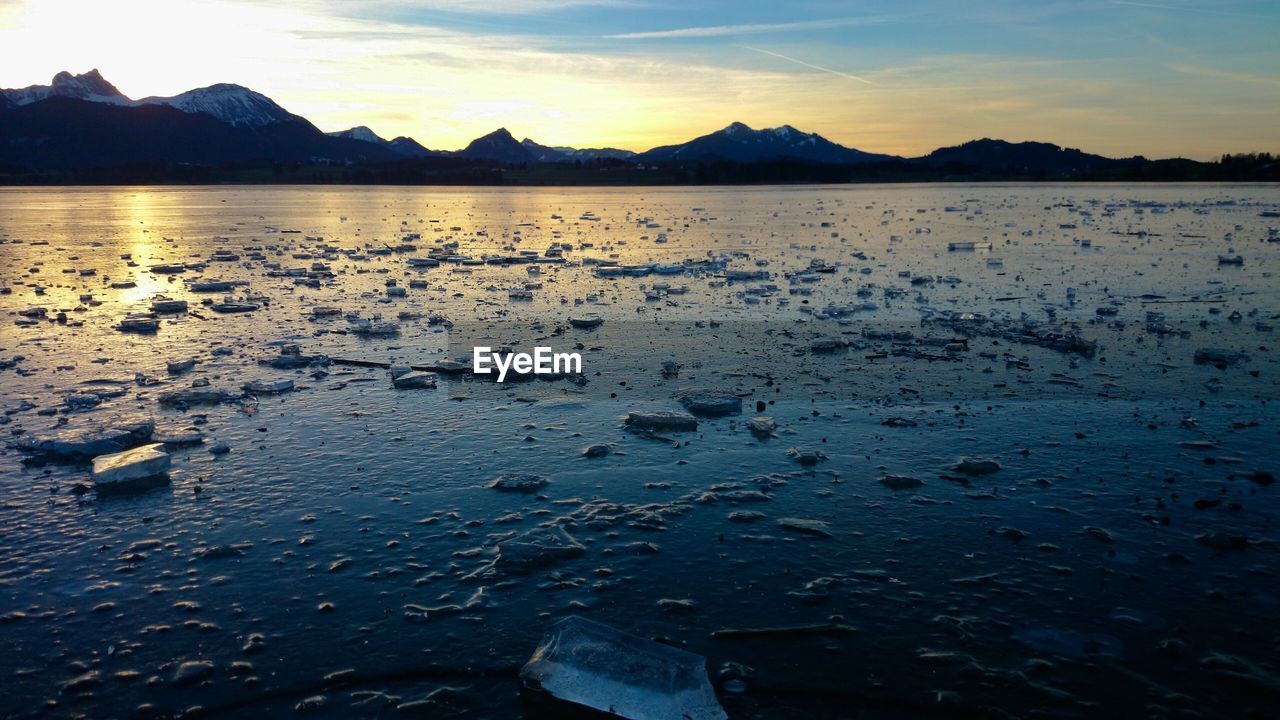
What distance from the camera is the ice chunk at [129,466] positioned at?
924cm

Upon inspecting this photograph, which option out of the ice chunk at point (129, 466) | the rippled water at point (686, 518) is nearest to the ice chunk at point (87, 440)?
the rippled water at point (686, 518)

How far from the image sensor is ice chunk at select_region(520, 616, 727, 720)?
207 inches

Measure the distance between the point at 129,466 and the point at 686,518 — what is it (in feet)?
21.7

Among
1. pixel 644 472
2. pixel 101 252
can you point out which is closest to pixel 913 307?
pixel 644 472

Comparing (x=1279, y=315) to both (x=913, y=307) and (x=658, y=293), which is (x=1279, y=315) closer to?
(x=913, y=307)

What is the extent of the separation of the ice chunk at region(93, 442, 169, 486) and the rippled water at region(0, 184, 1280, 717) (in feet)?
0.93

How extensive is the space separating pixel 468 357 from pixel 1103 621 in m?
11.6

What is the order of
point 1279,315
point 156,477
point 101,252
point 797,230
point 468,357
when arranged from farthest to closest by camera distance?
1. point 797,230
2. point 101,252
3. point 1279,315
4. point 468,357
5. point 156,477

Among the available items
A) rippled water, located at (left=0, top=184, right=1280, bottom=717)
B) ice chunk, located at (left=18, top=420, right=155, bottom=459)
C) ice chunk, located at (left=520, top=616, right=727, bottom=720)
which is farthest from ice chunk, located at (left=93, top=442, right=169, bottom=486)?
ice chunk, located at (left=520, top=616, right=727, bottom=720)

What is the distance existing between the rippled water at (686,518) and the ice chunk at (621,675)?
302mm

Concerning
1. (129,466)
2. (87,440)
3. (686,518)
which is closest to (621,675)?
(686,518)

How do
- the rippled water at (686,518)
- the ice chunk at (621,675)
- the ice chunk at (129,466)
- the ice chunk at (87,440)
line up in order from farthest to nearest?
the ice chunk at (87,440)
the ice chunk at (129,466)
the rippled water at (686,518)
the ice chunk at (621,675)

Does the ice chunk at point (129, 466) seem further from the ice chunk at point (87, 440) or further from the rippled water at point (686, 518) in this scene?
the ice chunk at point (87, 440)

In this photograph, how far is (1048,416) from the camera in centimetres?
1145
